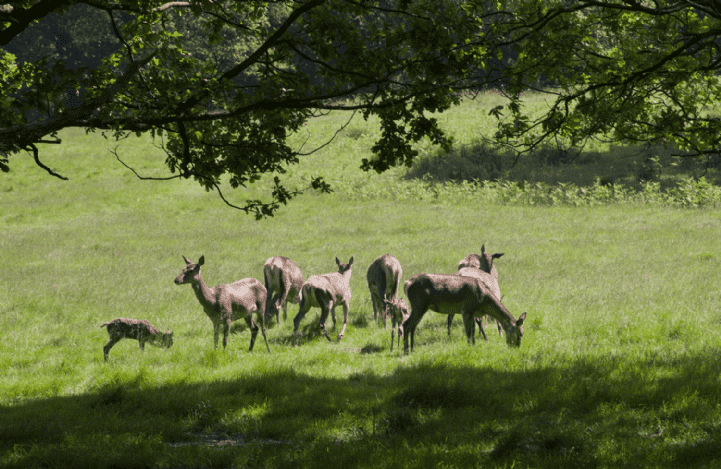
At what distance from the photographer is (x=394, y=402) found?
757 cm

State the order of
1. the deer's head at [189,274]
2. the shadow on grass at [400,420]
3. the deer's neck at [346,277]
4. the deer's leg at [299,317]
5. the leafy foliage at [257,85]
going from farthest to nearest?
1. the deer's neck at [346,277]
2. the deer's leg at [299,317]
3. the deer's head at [189,274]
4. the leafy foliage at [257,85]
5. the shadow on grass at [400,420]

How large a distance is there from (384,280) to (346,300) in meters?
1.09

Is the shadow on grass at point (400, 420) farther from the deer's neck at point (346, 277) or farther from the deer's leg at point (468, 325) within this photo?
the deer's neck at point (346, 277)

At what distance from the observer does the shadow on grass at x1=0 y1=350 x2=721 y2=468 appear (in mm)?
5727

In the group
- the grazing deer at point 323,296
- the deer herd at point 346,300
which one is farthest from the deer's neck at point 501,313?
the grazing deer at point 323,296

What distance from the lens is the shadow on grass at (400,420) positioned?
5.73 metres

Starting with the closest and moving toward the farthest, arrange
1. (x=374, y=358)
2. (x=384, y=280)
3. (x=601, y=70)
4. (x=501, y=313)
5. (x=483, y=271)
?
(x=601, y=70)
(x=501, y=313)
(x=374, y=358)
(x=483, y=271)
(x=384, y=280)

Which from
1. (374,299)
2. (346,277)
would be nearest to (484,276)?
(374,299)

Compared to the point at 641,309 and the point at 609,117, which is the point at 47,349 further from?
the point at 641,309

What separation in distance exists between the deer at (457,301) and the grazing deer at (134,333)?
4.89 m

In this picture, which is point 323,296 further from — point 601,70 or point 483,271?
point 601,70

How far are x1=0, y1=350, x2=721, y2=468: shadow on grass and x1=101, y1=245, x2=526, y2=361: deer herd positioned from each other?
1726 mm

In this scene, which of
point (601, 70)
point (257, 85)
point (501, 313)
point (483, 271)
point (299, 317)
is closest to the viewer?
point (257, 85)

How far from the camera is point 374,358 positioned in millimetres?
10617
